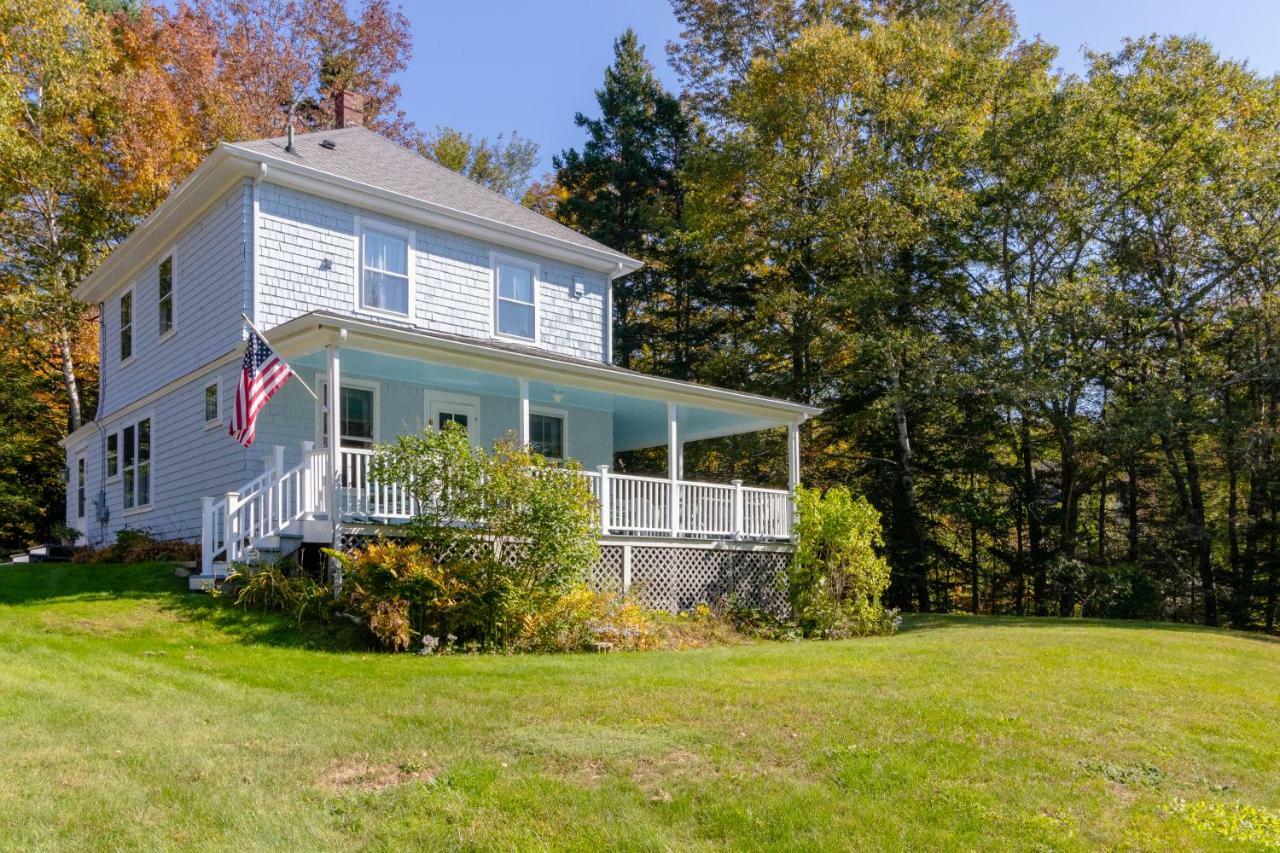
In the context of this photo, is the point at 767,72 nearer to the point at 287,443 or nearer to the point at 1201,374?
the point at 1201,374

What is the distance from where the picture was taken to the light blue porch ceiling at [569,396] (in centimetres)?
1431

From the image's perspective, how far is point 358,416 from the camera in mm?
15039

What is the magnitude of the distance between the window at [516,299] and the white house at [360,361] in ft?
0.12

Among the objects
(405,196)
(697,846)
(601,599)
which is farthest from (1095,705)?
(405,196)

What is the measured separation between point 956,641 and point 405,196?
10570mm

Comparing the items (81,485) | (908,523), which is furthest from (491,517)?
(908,523)

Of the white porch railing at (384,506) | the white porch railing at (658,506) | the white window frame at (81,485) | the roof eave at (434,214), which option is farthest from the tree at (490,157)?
the white porch railing at (384,506)

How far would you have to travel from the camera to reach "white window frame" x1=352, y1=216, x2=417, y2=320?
15461mm

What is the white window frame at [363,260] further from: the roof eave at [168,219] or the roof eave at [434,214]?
the roof eave at [168,219]

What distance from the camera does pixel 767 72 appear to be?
2375 centimetres

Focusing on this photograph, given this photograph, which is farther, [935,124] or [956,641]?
[935,124]

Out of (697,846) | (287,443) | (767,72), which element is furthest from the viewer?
(767,72)

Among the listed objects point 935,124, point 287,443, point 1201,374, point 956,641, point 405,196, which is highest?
point 935,124

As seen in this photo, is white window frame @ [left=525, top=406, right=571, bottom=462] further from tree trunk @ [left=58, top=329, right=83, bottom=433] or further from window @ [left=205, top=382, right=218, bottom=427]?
tree trunk @ [left=58, top=329, right=83, bottom=433]
